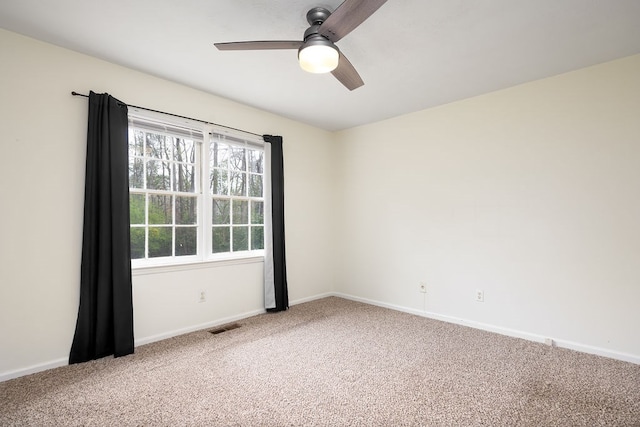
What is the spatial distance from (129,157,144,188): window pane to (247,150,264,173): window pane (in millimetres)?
1267

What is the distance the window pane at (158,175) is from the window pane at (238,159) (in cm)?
75

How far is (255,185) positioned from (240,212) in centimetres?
41

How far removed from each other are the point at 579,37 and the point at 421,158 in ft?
6.05

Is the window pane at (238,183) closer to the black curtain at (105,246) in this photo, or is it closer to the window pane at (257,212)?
the window pane at (257,212)

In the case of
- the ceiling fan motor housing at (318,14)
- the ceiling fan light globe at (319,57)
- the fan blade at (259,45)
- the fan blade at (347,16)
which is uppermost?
the ceiling fan motor housing at (318,14)

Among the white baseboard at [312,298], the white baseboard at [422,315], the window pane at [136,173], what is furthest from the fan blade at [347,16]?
the white baseboard at [312,298]

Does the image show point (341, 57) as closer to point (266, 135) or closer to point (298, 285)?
point (266, 135)

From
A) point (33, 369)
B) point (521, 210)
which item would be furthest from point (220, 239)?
point (521, 210)

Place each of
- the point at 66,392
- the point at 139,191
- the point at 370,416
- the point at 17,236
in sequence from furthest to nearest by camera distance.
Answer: the point at 139,191 < the point at 17,236 < the point at 66,392 < the point at 370,416

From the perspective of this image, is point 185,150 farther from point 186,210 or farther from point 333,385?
point 333,385

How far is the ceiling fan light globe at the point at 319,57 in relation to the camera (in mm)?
1933

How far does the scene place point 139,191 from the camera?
304cm

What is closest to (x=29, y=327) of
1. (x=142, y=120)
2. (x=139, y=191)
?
(x=139, y=191)

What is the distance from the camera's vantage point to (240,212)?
3.90 meters
